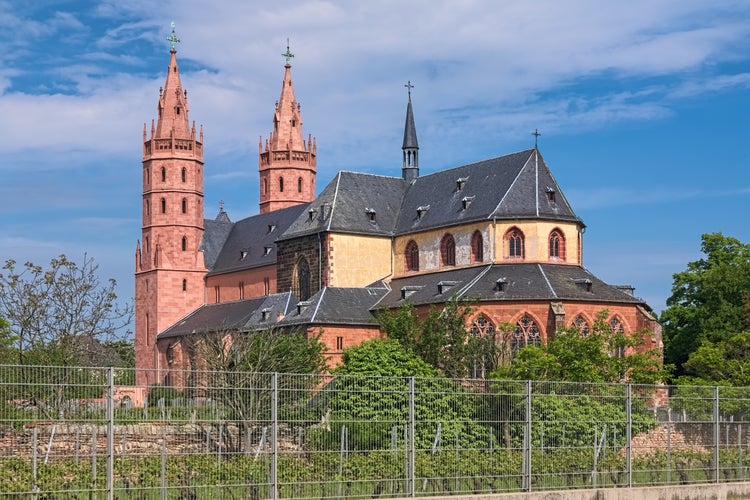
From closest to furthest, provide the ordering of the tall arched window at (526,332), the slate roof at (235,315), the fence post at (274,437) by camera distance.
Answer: the fence post at (274,437)
the tall arched window at (526,332)
the slate roof at (235,315)

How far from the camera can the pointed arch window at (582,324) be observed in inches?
2388

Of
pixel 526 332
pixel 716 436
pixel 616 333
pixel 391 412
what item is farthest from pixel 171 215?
pixel 391 412

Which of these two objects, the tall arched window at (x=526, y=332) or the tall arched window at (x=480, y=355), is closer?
the tall arched window at (x=480, y=355)

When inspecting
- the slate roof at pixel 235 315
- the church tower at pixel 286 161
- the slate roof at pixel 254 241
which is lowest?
the slate roof at pixel 235 315

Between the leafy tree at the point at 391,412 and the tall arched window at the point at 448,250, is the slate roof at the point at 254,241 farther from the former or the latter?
the leafy tree at the point at 391,412

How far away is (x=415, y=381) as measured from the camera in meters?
21.0

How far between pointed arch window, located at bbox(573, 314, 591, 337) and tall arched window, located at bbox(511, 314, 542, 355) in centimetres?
196

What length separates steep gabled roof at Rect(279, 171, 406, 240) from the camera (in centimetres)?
7181

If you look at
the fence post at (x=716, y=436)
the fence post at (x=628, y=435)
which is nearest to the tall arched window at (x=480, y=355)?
the fence post at (x=716, y=436)

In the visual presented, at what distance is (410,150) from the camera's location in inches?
3297

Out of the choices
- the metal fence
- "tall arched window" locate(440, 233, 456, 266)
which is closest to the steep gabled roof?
"tall arched window" locate(440, 233, 456, 266)

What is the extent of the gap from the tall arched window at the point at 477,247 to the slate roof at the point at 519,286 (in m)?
0.71

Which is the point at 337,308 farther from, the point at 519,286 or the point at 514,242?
the point at 519,286

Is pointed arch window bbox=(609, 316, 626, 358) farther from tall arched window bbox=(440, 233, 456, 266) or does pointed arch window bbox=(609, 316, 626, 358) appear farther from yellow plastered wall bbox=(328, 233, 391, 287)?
yellow plastered wall bbox=(328, 233, 391, 287)
